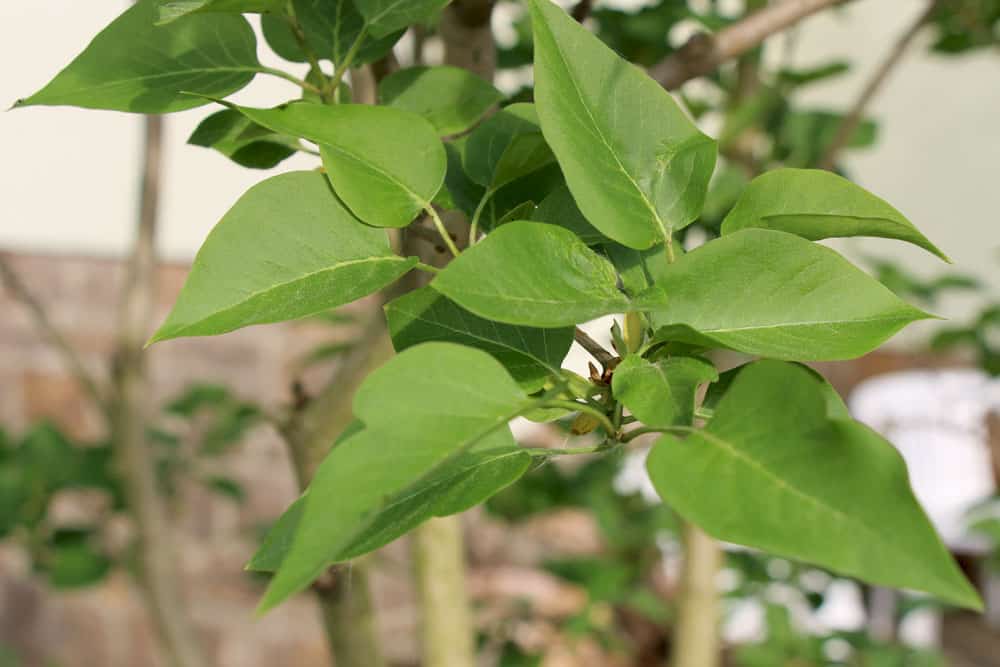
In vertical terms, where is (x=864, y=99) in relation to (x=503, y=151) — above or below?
below

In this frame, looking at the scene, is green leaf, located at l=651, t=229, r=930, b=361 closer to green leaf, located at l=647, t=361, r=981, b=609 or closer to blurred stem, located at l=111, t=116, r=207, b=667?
green leaf, located at l=647, t=361, r=981, b=609

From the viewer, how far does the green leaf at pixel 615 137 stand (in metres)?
0.20

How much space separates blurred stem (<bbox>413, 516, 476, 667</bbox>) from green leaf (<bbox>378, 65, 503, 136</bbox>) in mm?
326

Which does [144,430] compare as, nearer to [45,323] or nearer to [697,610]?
[45,323]

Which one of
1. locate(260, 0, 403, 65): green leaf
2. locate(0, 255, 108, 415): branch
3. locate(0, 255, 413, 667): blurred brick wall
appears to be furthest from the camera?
locate(0, 255, 413, 667): blurred brick wall

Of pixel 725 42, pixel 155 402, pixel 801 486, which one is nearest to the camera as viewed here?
pixel 801 486

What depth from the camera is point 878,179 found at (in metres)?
1.87

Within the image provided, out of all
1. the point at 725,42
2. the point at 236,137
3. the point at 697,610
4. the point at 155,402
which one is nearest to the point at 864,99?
the point at 725,42

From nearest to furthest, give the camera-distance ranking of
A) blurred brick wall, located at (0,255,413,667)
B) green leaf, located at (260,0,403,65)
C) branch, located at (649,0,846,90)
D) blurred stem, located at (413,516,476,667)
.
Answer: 1. green leaf, located at (260,0,403,65)
2. branch, located at (649,0,846,90)
3. blurred stem, located at (413,516,476,667)
4. blurred brick wall, located at (0,255,413,667)

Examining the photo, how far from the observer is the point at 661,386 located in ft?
0.65

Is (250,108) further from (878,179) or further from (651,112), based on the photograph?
(878,179)

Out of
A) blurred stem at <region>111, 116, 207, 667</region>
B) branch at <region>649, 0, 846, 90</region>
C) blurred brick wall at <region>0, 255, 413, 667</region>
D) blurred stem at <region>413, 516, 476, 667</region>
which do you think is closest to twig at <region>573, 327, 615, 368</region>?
branch at <region>649, 0, 846, 90</region>

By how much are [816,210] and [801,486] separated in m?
0.07

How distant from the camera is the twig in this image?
22 centimetres
